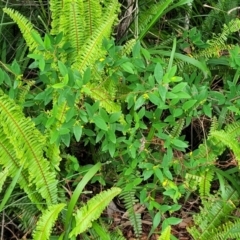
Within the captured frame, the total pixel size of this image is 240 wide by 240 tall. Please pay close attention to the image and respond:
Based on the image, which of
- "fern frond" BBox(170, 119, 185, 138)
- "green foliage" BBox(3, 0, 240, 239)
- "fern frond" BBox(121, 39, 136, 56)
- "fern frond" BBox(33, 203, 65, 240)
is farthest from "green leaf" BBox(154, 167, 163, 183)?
"fern frond" BBox(121, 39, 136, 56)

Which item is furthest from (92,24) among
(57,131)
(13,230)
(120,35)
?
(13,230)

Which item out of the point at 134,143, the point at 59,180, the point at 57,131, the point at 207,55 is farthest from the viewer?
the point at 207,55

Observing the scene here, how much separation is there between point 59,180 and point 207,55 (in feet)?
3.42

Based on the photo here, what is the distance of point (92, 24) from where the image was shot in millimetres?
2314

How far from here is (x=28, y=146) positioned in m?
2.16

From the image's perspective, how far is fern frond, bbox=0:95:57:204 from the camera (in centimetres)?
208

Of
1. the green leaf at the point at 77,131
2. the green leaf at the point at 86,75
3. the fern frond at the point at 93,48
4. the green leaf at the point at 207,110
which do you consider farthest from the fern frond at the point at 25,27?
the green leaf at the point at 207,110

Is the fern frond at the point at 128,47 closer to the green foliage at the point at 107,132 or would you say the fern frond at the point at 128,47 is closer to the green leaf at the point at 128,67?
the green foliage at the point at 107,132

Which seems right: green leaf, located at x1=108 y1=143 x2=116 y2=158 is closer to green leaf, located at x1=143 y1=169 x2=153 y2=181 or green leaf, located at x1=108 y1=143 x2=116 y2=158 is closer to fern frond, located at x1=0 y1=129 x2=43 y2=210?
green leaf, located at x1=143 y1=169 x2=153 y2=181

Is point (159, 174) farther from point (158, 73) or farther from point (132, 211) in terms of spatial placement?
point (158, 73)

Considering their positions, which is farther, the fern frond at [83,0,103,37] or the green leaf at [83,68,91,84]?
the fern frond at [83,0,103,37]

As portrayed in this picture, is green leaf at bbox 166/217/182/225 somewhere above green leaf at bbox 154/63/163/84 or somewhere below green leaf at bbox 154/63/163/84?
below

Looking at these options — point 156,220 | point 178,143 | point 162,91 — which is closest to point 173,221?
point 156,220

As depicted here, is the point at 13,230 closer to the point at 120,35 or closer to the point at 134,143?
the point at 134,143
